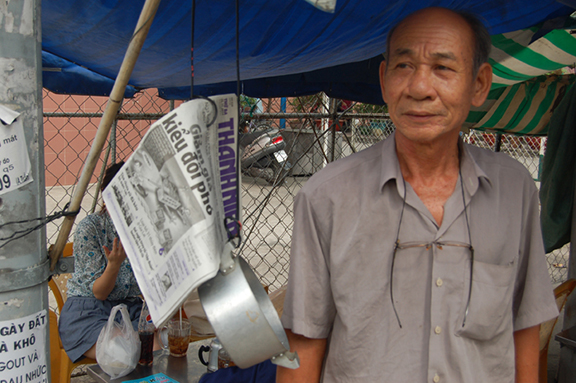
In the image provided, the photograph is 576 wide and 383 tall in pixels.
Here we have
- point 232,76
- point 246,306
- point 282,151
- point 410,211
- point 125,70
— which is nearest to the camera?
point 246,306

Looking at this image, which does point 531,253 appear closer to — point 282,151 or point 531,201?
point 531,201

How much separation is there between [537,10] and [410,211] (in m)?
1.36

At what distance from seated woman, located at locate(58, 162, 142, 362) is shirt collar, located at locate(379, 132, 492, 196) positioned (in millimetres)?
1729

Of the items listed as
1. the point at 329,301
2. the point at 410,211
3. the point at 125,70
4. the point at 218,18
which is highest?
the point at 218,18

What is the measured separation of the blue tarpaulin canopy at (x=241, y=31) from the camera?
1.83 metres

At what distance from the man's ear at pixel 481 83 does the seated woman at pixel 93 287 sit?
1.90 m

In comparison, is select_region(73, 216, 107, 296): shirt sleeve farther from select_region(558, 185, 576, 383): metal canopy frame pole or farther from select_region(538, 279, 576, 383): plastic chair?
select_region(558, 185, 576, 383): metal canopy frame pole

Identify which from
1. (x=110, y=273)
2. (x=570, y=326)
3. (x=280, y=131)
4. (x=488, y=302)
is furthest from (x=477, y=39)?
(x=280, y=131)

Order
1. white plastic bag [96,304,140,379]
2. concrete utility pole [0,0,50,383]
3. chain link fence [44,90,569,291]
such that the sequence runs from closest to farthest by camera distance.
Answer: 1. concrete utility pole [0,0,50,383]
2. white plastic bag [96,304,140,379]
3. chain link fence [44,90,569,291]

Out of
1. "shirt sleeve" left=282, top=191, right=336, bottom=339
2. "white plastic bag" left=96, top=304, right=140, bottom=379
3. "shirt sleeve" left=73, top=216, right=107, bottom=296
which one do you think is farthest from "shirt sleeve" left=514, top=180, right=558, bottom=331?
"shirt sleeve" left=73, top=216, right=107, bottom=296

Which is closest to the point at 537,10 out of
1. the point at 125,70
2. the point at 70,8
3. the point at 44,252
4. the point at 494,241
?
the point at 494,241

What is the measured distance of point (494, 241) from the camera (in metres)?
1.26

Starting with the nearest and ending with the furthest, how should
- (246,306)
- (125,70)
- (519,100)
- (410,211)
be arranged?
(246,306) < (125,70) < (410,211) < (519,100)

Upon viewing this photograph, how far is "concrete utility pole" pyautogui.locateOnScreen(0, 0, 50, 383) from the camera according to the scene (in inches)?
40.8
